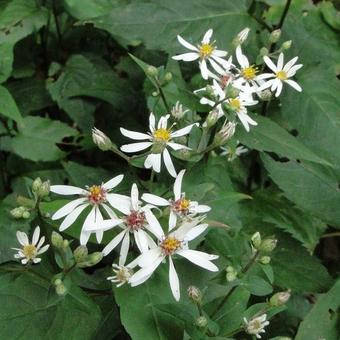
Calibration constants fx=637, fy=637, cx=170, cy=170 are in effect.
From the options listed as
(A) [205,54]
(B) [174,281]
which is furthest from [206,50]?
(B) [174,281]

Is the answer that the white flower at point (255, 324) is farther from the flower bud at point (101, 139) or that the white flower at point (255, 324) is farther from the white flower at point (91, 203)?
the flower bud at point (101, 139)

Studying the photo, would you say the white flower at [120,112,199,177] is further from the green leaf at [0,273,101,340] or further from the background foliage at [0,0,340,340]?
the green leaf at [0,273,101,340]

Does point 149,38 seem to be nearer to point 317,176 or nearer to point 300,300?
point 317,176

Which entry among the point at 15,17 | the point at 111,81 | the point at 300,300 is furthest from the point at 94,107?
the point at 300,300

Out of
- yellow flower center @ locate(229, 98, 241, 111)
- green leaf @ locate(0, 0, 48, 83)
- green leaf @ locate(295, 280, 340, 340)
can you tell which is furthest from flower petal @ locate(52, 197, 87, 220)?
green leaf @ locate(0, 0, 48, 83)

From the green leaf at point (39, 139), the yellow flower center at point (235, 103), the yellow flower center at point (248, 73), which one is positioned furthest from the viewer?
the green leaf at point (39, 139)

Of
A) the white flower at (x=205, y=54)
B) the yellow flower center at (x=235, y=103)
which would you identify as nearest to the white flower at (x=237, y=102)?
the yellow flower center at (x=235, y=103)
